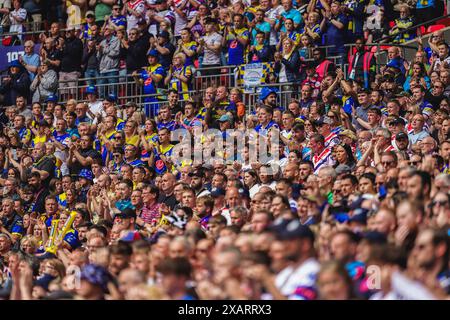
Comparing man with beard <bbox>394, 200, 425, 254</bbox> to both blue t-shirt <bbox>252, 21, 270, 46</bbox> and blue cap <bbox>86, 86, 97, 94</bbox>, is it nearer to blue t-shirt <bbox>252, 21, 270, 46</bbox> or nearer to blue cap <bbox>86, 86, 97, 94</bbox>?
blue t-shirt <bbox>252, 21, 270, 46</bbox>

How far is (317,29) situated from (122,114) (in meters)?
3.67

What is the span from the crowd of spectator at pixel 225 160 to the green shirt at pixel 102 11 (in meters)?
0.05

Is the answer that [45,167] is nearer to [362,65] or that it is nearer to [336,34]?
[336,34]

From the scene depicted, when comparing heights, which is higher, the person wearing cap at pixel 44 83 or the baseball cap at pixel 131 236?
the person wearing cap at pixel 44 83

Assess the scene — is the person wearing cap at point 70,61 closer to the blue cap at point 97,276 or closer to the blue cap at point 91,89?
the blue cap at point 91,89

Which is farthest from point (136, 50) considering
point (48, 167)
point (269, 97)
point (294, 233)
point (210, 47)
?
point (294, 233)

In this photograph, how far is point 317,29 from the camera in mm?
17766

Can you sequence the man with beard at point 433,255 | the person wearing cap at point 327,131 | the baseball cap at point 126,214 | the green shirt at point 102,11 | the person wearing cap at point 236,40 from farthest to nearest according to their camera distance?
the green shirt at point 102,11 → the person wearing cap at point 236,40 → the person wearing cap at point 327,131 → the baseball cap at point 126,214 → the man with beard at point 433,255

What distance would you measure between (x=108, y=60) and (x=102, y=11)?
218 cm

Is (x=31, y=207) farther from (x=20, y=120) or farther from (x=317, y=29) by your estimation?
(x=317, y=29)

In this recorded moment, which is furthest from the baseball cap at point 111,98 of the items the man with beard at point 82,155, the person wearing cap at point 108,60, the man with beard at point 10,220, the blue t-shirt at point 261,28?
the man with beard at point 10,220

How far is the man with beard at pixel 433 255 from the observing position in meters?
7.88

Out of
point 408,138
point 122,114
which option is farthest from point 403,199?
point 122,114

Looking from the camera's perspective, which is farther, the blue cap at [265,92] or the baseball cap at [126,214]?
the blue cap at [265,92]
